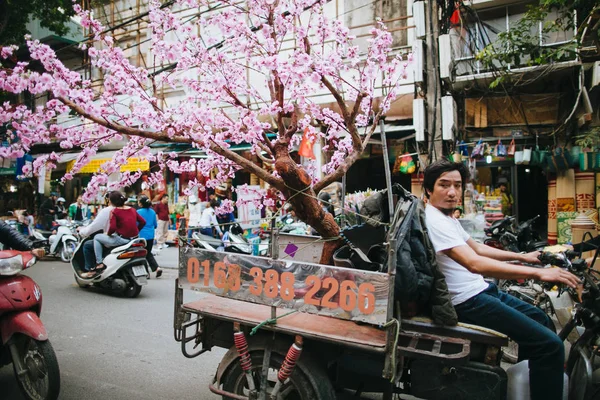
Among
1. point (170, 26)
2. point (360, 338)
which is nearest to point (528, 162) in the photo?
point (170, 26)

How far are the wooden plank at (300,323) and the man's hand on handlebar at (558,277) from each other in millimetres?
979

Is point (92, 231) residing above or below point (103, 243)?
above

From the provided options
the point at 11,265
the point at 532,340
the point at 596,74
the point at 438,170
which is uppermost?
the point at 596,74

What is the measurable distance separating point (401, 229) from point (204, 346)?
5.70 ft

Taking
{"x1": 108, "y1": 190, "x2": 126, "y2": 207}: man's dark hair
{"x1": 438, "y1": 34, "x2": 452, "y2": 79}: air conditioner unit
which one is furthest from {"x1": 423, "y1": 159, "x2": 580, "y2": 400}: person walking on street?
{"x1": 438, "y1": 34, "x2": 452, "y2": 79}: air conditioner unit

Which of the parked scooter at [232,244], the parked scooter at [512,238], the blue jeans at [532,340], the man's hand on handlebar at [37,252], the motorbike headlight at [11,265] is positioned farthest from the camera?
the parked scooter at [232,244]

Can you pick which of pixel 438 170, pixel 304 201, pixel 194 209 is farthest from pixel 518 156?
pixel 194 209

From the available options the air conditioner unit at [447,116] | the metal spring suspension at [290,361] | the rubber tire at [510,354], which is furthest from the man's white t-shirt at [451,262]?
the air conditioner unit at [447,116]

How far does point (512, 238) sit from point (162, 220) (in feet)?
33.7

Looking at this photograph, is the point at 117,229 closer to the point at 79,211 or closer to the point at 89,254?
the point at 89,254

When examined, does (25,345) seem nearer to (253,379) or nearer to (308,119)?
(253,379)

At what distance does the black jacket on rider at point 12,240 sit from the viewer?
3.71 metres

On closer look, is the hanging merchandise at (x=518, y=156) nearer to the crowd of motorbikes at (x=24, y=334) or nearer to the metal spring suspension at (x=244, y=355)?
the metal spring suspension at (x=244, y=355)

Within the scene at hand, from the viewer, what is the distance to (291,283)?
257 centimetres
